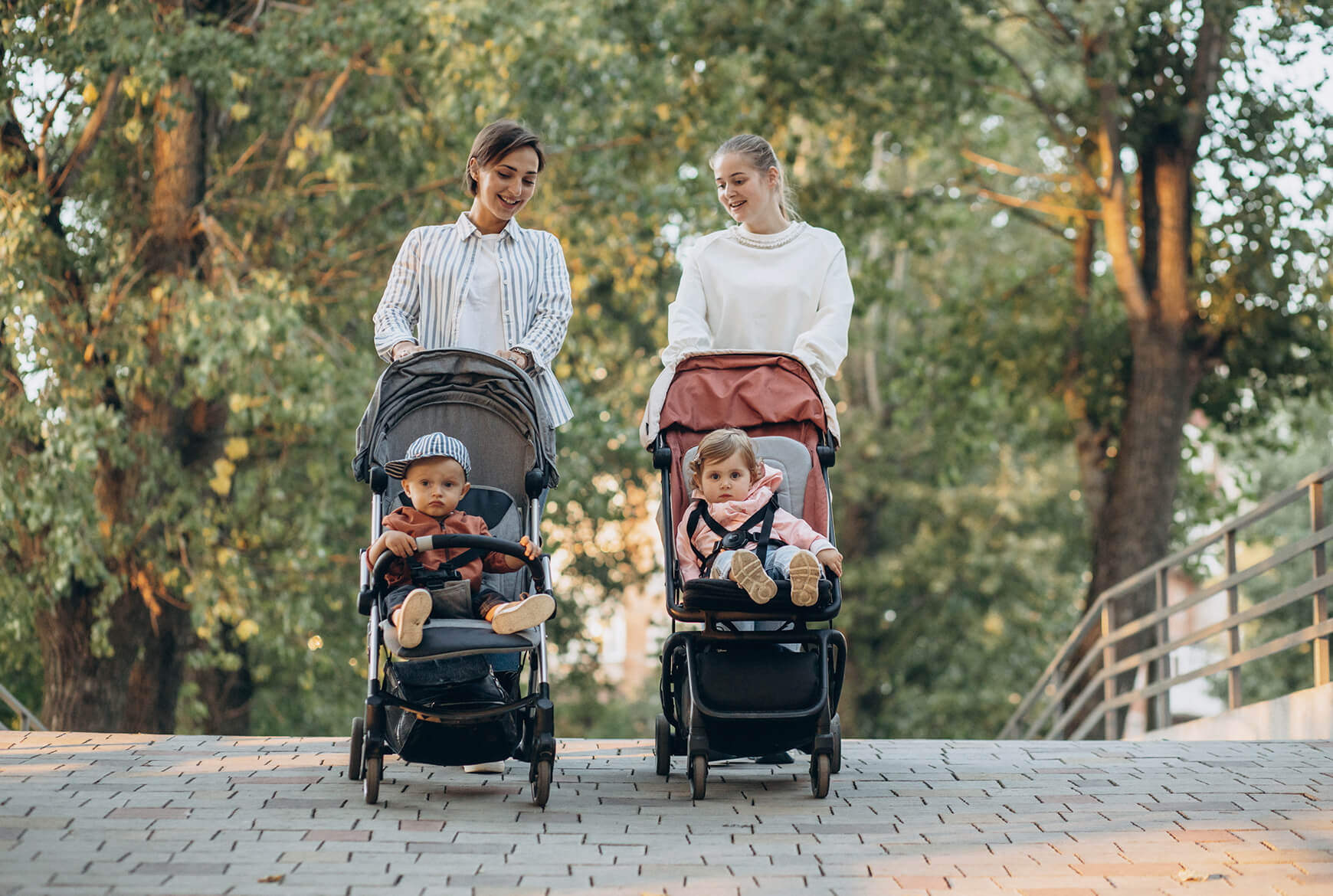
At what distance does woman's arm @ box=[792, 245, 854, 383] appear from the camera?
6.20 m

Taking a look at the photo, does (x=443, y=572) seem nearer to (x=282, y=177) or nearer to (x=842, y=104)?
(x=282, y=177)

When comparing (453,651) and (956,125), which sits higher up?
(956,125)

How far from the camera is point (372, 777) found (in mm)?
5145

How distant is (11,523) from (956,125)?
940cm

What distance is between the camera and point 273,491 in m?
12.1

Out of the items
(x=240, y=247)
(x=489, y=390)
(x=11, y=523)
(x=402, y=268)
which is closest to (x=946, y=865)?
(x=489, y=390)

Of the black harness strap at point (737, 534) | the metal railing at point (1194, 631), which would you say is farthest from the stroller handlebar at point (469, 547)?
the metal railing at point (1194, 631)

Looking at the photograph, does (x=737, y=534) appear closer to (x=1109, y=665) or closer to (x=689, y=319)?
(x=689, y=319)

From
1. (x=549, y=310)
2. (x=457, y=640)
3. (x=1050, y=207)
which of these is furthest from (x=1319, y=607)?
(x=1050, y=207)

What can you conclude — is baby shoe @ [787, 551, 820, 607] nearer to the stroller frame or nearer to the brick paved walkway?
the stroller frame

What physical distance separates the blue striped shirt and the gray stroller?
0.31 metres

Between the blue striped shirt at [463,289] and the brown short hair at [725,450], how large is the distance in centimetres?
73

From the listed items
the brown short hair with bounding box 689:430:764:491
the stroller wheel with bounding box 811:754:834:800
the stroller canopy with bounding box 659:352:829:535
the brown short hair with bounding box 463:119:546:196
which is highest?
the brown short hair with bounding box 463:119:546:196

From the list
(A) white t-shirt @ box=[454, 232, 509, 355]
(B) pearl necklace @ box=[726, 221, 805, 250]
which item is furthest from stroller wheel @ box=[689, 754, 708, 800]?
(B) pearl necklace @ box=[726, 221, 805, 250]
